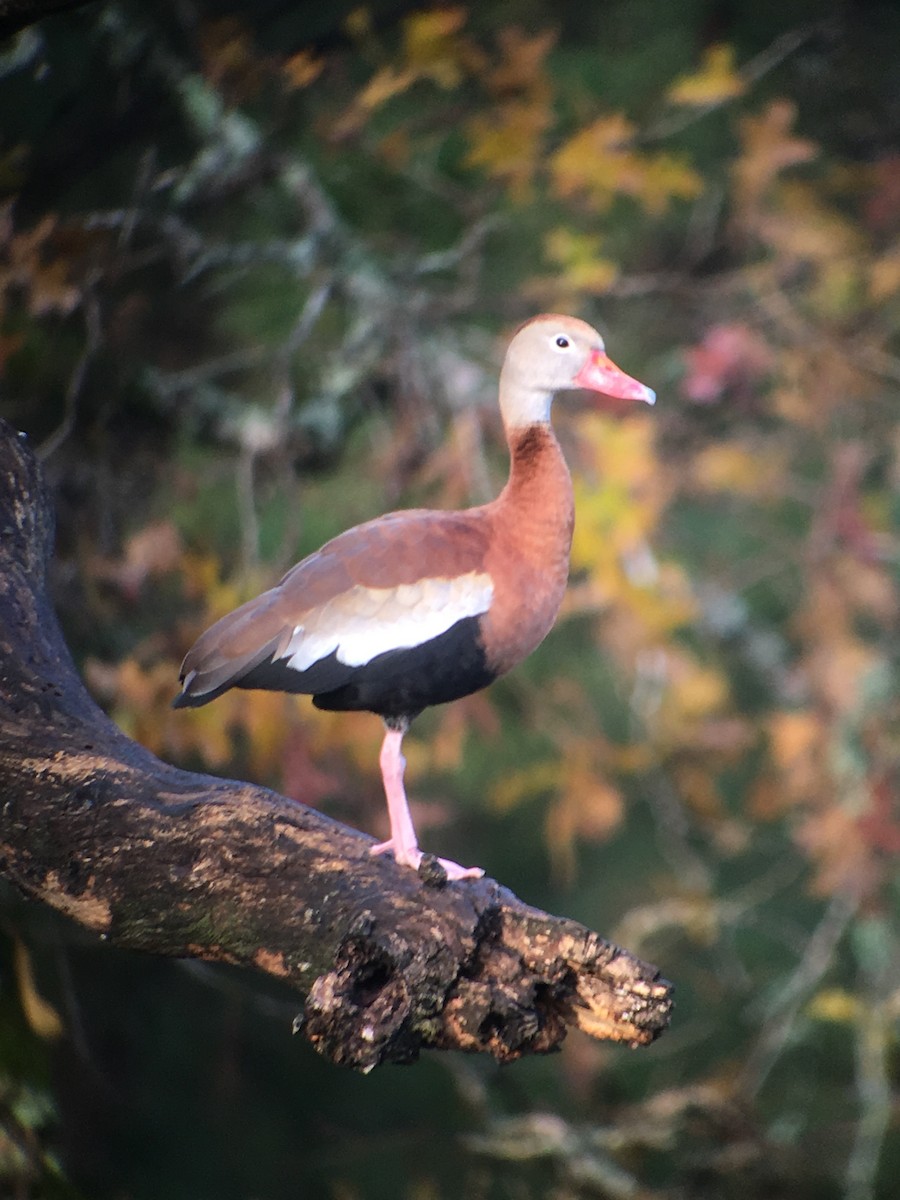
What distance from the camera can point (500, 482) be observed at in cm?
231

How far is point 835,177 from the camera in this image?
2.38 m

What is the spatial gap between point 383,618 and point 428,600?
0.05 m

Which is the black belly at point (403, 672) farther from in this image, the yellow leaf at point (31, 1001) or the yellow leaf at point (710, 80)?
the yellow leaf at point (710, 80)

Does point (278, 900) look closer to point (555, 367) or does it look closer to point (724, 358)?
point (555, 367)

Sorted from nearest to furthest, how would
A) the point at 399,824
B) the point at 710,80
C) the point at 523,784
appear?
the point at 399,824 → the point at 710,80 → the point at 523,784

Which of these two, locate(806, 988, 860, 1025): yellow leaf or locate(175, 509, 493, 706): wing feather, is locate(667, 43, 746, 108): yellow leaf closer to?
locate(175, 509, 493, 706): wing feather

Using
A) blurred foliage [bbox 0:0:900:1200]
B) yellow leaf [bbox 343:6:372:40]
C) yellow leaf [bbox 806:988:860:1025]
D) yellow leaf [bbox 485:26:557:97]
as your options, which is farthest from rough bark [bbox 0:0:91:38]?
yellow leaf [bbox 806:988:860:1025]

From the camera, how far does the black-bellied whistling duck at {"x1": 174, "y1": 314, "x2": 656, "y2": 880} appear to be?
1299 mm

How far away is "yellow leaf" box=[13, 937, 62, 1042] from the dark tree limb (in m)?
0.82

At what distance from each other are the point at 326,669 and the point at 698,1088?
1.52 meters

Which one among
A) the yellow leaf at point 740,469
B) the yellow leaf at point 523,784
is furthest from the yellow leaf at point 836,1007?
the yellow leaf at point 740,469

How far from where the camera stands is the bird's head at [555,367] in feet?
4.45

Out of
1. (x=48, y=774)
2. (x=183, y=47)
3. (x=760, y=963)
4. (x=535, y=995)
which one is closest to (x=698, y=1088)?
(x=760, y=963)

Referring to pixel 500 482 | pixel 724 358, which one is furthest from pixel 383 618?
pixel 724 358
